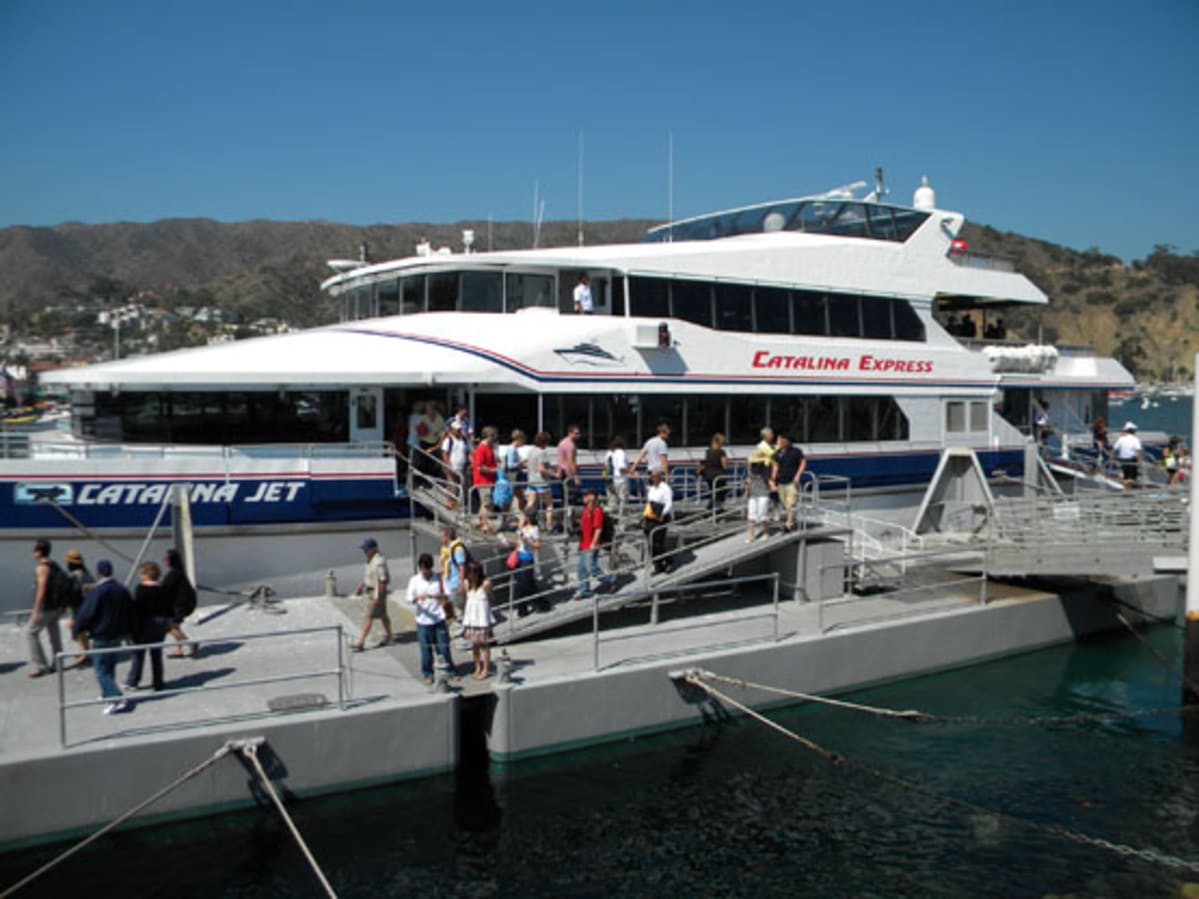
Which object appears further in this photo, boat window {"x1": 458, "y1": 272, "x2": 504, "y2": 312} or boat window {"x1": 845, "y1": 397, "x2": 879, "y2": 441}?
boat window {"x1": 845, "y1": 397, "x2": 879, "y2": 441}

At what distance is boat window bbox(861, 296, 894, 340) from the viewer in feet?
60.5

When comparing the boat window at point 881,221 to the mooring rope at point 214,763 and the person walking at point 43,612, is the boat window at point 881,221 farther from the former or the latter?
the person walking at point 43,612

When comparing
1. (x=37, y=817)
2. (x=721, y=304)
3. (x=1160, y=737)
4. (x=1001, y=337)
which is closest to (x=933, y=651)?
(x=1160, y=737)

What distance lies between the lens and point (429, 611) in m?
10.1

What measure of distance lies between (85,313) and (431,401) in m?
111

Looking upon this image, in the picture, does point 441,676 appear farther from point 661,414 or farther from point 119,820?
point 661,414

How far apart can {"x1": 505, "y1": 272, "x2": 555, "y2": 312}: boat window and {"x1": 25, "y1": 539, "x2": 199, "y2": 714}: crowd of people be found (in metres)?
7.00

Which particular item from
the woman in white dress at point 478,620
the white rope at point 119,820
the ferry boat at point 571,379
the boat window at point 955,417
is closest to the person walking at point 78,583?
the ferry boat at point 571,379

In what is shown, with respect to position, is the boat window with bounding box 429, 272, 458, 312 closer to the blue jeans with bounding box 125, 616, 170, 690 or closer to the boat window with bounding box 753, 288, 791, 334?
the boat window with bounding box 753, 288, 791, 334

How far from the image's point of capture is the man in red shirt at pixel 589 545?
1205 cm

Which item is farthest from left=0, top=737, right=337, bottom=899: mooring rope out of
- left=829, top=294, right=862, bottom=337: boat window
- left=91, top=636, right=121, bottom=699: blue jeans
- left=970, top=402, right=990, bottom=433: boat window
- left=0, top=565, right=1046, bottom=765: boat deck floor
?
left=970, top=402, right=990, bottom=433: boat window

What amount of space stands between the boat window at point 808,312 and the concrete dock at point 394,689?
17.8 feet

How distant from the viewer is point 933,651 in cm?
1336

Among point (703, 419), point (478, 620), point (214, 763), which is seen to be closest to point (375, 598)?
point (478, 620)
